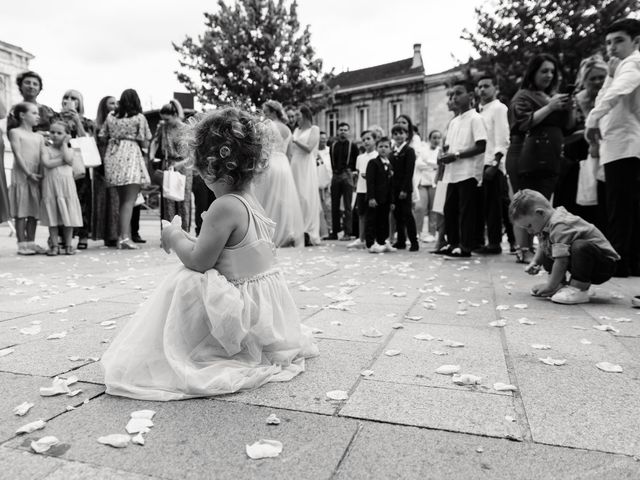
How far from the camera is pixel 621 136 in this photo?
193 inches

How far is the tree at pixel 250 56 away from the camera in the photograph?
23.9m

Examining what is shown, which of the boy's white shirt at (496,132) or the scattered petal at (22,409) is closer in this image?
the scattered petal at (22,409)

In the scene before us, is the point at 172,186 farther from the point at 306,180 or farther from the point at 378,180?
the point at 378,180

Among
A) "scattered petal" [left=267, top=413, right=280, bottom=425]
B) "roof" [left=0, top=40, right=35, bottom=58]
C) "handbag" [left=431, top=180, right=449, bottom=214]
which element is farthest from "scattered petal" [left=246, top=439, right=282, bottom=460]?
"roof" [left=0, top=40, right=35, bottom=58]

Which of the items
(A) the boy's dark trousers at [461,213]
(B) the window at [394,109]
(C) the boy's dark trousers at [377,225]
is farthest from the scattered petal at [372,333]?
(B) the window at [394,109]

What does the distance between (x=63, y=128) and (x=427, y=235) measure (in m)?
7.10

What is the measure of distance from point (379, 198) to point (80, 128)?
4.63 m

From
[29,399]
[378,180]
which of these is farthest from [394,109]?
[29,399]

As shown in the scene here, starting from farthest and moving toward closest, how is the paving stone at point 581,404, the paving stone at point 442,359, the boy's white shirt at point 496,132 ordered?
the boy's white shirt at point 496,132 → the paving stone at point 442,359 → the paving stone at point 581,404

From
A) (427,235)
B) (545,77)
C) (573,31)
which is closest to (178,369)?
(545,77)

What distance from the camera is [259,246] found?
2355mm

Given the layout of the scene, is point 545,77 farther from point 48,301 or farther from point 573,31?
point 573,31

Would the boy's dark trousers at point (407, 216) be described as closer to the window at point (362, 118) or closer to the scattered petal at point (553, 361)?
the scattered petal at point (553, 361)

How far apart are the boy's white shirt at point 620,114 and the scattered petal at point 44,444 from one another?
491 cm
